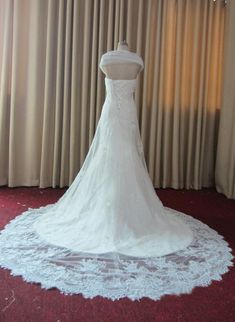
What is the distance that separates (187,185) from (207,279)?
2247 mm

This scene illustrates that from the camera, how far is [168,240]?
2.13 meters

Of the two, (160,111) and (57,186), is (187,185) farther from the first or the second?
(57,186)

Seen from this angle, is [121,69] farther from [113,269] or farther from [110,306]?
[110,306]

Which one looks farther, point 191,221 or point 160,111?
point 160,111

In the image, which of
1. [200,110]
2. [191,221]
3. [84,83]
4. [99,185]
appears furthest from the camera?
[200,110]

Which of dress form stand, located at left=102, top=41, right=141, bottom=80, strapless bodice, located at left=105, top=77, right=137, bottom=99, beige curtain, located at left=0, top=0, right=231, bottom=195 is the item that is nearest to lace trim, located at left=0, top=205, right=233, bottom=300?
strapless bodice, located at left=105, top=77, right=137, bottom=99

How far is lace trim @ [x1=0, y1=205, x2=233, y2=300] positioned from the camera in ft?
5.29

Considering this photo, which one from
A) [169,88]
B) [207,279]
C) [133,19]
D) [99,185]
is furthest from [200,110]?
[207,279]
